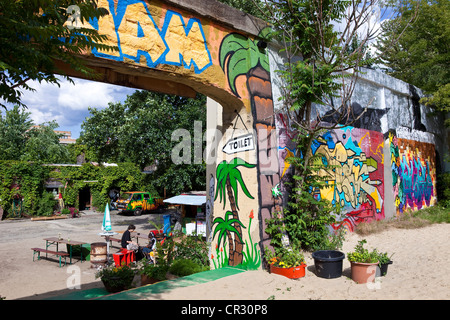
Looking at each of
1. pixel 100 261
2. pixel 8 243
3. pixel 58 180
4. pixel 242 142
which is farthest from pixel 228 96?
pixel 58 180

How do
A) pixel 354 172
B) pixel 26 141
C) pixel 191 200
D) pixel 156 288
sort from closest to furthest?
pixel 156 288, pixel 354 172, pixel 191 200, pixel 26 141

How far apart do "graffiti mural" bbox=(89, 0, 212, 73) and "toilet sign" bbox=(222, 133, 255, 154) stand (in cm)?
165

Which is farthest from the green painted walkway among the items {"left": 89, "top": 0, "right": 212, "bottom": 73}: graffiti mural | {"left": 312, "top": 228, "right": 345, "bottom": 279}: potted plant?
{"left": 89, "top": 0, "right": 212, "bottom": 73}: graffiti mural

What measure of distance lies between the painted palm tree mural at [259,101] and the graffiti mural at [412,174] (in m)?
5.86

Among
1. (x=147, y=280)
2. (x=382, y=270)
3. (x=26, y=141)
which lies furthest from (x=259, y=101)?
(x=26, y=141)

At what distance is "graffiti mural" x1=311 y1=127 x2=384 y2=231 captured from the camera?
8211mm

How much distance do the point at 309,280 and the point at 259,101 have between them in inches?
144

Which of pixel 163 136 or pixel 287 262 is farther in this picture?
pixel 163 136

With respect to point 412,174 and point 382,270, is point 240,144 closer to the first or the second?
point 382,270

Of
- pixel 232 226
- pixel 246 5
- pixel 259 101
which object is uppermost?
pixel 246 5

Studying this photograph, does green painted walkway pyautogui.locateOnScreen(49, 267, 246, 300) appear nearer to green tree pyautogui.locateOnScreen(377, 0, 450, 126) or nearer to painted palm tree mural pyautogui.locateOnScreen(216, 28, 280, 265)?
painted palm tree mural pyautogui.locateOnScreen(216, 28, 280, 265)

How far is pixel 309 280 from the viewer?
221 inches

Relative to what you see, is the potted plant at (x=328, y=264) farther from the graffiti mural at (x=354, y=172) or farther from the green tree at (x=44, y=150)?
the green tree at (x=44, y=150)

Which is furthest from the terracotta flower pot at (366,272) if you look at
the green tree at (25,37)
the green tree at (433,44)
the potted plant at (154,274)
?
the green tree at (433,44)
